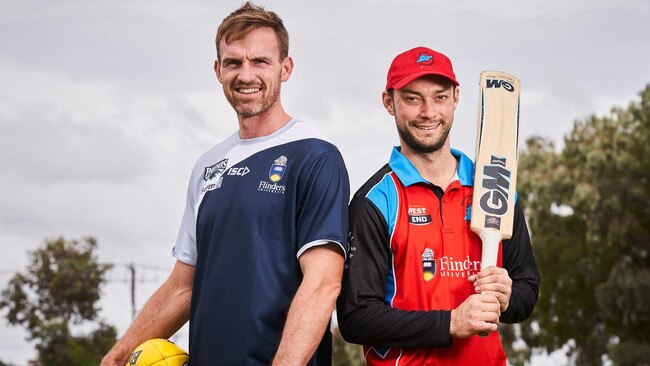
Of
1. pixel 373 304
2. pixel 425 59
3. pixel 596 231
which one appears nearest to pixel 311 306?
pixel 373 304

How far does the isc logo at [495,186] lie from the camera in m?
4.78

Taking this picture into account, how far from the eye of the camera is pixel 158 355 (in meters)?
4.79

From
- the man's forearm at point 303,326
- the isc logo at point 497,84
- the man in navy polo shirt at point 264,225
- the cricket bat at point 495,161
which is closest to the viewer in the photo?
the man's forearm at point 303,326

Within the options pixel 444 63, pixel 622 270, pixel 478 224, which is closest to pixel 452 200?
pixel 478 224

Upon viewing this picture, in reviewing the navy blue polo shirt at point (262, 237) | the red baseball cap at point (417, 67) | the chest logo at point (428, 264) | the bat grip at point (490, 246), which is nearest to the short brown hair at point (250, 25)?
the navy blue polo shirt at point (262, 237)

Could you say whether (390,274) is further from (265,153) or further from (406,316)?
(265,153)

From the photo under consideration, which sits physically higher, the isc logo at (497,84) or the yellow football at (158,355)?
the isc logo at (497,84)

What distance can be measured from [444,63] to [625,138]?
2254 cm

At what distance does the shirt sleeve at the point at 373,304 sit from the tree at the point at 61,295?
37.8m

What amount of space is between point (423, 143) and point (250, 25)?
2.94 ft

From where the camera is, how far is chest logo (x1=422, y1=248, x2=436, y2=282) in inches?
180

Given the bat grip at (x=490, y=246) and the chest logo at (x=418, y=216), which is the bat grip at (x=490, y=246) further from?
the chest logo at (x=418, y=216)

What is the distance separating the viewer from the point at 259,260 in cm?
441

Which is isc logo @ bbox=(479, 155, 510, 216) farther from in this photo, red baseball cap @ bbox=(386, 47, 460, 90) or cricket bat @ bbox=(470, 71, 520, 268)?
red baseball cap @ bbox=(386, 47, 460, 90)
